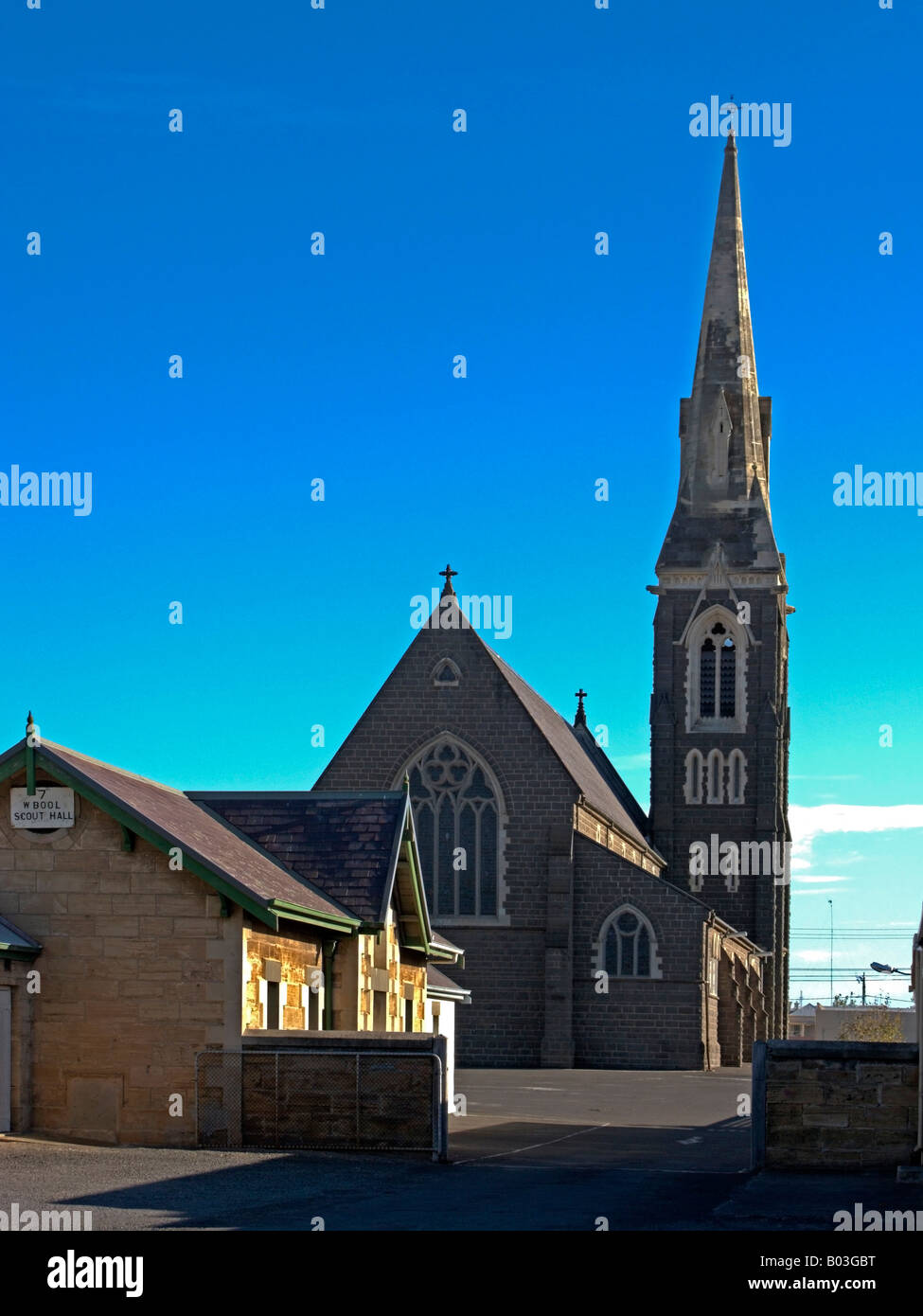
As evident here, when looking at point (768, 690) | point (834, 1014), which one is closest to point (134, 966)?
point (768, 690)

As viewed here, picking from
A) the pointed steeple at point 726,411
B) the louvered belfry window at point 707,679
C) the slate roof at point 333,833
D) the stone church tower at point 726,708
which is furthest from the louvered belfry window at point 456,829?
the slate roof at point 333,833

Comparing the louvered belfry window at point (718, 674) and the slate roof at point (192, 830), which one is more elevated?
the louvered belfry window at point (718, 674)

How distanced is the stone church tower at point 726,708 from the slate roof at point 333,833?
124ft

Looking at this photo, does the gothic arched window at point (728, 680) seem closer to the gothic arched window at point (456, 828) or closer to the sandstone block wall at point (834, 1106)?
the gothic arched window at point (456, 828)

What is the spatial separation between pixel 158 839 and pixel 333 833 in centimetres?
511

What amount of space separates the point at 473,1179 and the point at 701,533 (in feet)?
161

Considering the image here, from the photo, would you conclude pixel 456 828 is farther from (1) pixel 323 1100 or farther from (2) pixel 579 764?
(1) pixel 323 1100

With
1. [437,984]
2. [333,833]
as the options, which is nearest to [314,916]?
[333,833]

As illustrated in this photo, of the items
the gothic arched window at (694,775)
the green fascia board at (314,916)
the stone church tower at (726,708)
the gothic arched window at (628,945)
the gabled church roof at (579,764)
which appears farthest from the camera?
the gothic arched window at (694,775)

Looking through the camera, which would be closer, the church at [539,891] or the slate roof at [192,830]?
the slate roof at [192,830]

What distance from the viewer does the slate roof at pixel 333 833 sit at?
942 inches

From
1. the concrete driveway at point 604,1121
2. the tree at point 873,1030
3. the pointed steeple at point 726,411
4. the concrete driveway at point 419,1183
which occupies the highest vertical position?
the pointed steeple at point 726,411

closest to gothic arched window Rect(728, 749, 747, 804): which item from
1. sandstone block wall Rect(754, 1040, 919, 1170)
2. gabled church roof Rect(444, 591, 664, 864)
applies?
gabled church roof Rect(444, 591, 664, 864)
